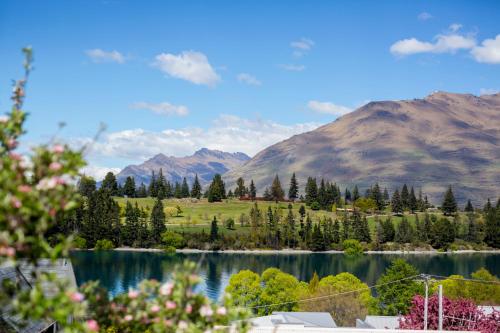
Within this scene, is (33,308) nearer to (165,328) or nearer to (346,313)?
(165,328)

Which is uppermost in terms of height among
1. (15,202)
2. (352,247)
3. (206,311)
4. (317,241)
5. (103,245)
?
(15,202)

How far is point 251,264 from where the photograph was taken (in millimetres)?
124375

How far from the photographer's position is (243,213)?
634 feet

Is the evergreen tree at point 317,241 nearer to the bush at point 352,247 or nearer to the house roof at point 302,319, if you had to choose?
the bush at point 352,247

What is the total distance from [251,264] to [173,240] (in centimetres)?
3546

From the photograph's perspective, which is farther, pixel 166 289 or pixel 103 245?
pixel 103 245

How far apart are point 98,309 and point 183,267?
1089mm

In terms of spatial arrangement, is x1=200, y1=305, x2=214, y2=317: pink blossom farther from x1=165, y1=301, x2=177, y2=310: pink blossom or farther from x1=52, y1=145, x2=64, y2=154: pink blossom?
x1=52, y1=145, x2=64, y2=154: pink blossom

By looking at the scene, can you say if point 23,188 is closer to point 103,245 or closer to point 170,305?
point 170,305

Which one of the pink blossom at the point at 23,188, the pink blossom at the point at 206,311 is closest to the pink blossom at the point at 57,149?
the pink blossom at the point at 23,188

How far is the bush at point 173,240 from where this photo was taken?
152762 millimetres

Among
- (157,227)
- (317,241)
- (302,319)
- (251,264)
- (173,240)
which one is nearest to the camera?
(302,319)

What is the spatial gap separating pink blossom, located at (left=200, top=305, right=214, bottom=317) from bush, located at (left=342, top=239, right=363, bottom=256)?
5889 inches

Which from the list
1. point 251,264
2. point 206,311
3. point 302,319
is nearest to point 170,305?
point 206,311
